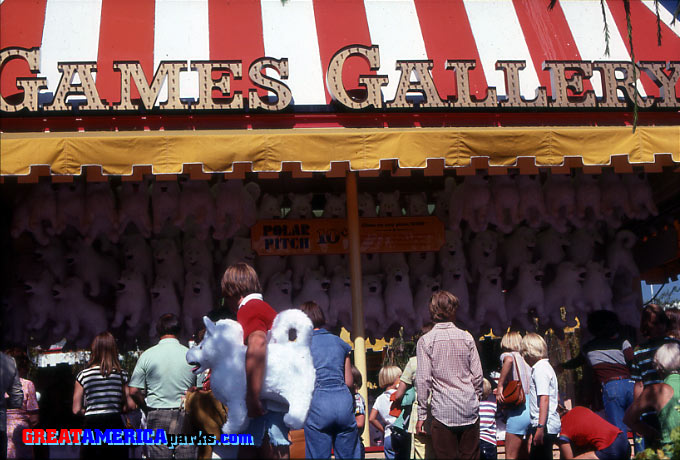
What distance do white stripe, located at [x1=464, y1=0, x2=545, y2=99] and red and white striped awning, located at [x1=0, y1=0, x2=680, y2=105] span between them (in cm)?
1

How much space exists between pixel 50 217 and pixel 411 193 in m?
3.79

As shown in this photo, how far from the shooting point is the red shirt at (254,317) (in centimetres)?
460

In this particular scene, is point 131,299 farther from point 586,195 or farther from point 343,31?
point 586,195

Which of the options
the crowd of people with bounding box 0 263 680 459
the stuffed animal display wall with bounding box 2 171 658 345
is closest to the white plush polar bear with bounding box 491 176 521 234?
the stuffed animal display wall with bounding box 2 171 658 345

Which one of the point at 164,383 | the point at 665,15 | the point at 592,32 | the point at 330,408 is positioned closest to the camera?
the point at 330,408

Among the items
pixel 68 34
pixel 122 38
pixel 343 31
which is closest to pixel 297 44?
pixel 343 31

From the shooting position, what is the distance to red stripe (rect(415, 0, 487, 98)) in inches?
332

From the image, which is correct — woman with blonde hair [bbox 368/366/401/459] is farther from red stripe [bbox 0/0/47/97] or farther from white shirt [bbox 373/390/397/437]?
red stripe [bbox 0/0/47/97]

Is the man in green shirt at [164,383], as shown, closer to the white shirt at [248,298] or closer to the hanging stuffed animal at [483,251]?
the white shirt at [248,298]

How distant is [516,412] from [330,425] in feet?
5.36

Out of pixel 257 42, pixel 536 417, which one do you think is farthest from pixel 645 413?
pixel 257 42

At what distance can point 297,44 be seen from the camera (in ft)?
28.0

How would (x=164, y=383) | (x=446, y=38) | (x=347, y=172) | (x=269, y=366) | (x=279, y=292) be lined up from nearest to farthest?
(x=269, y=366) → (x=164, y=383) → (x=347, y=172) → (x=279, y=292) → (x=446, y=38)

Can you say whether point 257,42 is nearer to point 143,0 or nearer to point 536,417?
point 143,0
